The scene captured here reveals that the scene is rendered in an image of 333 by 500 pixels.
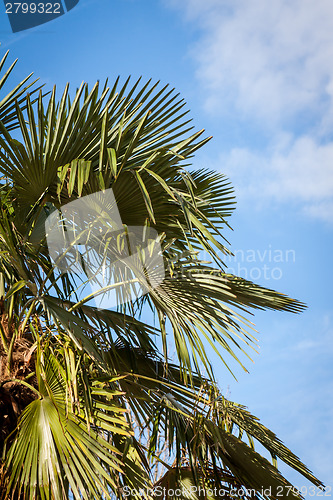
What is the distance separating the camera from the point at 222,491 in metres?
2.39

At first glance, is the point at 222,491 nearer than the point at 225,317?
Yes

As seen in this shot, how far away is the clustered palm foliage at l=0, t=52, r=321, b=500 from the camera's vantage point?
2090mm

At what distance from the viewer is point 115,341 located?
3141 millimetres

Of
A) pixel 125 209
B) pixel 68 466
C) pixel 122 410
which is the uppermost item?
pixel 125 209

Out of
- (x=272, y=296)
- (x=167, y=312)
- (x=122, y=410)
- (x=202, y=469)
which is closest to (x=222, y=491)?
(x=202, y=469)

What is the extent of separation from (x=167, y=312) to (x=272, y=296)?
2.30 ft

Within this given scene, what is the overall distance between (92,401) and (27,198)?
1284 millimetres

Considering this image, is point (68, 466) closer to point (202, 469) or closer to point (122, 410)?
point (122, 410)

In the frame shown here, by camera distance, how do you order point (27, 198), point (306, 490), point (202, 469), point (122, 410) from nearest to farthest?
point (122, 410)
point (202, 469)
point (306, 490)
point (27, 198)

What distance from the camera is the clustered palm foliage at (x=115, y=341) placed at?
6.86ft

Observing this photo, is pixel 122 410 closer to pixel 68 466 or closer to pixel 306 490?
pixel 68 466

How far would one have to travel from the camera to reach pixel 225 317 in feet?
8.38

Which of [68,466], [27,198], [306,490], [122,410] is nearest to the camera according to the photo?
[68,466]

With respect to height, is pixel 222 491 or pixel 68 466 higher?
pixel 68 466
